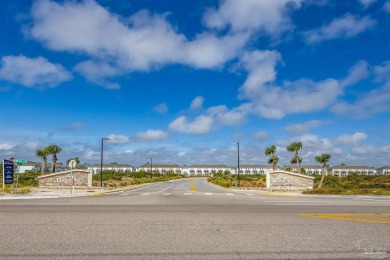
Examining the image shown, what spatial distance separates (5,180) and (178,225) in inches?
964

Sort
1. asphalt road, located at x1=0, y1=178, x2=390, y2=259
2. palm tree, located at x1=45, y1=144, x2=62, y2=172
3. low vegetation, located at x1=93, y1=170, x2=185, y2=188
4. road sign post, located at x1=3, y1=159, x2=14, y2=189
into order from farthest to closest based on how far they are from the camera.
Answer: palm tree, located at x1=45, y1=144, x2=62, y2=172 → low vegetation, located at x1=93, y1=170, x2=185, y2=188 → road sign post, located at x1=3, y1=159, x2=14, y2=189 → asphalt road, located at x1=0, y1=178, x2=390, y2=259

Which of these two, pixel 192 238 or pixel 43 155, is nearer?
pixel 192 238

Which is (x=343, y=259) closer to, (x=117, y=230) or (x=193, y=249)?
(x=193, y=249)

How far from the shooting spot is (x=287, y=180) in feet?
140

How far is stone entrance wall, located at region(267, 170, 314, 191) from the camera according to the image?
140ft

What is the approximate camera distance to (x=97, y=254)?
23.0ft

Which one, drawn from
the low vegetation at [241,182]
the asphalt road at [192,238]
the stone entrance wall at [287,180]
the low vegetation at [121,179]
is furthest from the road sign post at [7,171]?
the low vegetation at [241,182]

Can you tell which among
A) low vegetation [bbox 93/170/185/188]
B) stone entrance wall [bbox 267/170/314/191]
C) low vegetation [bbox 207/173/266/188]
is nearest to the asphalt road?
stone entrance wall [bbox 267/170/314/191]

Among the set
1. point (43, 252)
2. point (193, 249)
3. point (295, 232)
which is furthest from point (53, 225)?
point (295, 232)

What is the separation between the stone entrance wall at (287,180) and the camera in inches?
1674

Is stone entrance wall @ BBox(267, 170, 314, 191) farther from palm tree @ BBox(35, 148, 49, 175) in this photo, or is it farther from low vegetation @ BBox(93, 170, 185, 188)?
palm tree @ BBox(35, 148, 49, 175)

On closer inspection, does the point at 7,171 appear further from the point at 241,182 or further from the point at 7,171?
the point at 241,182

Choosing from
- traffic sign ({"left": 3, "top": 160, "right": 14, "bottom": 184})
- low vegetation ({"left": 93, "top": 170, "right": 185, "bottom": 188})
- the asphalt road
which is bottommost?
low vegetation ({"left": 93, "top": 170, "right": 185, "bottom": 188})

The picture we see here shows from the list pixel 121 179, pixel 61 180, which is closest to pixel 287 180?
pixel 61 180
